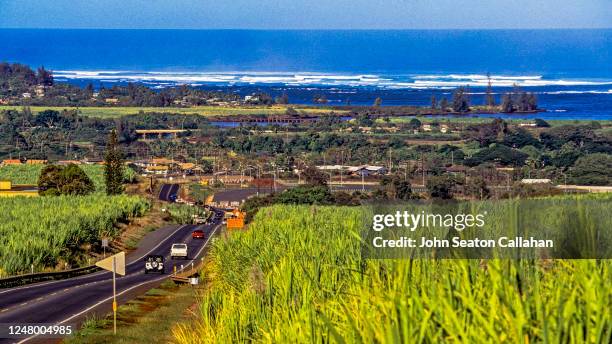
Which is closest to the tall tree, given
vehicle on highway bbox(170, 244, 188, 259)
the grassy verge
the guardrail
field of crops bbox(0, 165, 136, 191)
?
field of crops bbox(0, 165, 136, 191)

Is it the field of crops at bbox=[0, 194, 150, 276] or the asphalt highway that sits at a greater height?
the field of crops at bbox=[0, 194, 150, 276]

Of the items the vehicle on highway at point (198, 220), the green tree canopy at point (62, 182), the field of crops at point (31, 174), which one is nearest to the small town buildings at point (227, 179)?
the field of crops at point (31, 174)

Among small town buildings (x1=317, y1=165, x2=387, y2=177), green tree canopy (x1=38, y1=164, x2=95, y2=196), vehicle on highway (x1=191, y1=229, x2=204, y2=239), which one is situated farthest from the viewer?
small town buildings (x1=317, y1=165, x2=387, y2=177)

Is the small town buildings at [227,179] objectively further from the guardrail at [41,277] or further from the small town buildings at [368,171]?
the guardrail at [41,277]

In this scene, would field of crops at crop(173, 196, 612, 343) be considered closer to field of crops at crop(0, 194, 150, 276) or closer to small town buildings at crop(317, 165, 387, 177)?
field of crops at crop(0, 194, 150, 276)

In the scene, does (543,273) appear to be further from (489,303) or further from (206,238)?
(206,238)

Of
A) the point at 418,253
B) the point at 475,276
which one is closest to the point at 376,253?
the point at 418,253

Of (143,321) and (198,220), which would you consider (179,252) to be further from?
(143,321)
